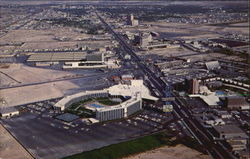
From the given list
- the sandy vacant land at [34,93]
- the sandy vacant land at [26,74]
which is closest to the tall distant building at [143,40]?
the sandy vacant land at [26,74]

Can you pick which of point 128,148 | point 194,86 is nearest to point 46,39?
point 194,86

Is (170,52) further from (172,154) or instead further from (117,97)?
(172,154)

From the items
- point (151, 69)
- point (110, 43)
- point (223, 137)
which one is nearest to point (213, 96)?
point (223, 137)

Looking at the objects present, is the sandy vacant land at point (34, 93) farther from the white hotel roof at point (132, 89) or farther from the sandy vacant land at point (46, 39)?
the sandy vacant land at point (46, 39)

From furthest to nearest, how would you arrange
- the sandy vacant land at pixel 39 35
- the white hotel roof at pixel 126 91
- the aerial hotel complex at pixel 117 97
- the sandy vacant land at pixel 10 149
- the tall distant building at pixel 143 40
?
1. the sandy vacant land at pixel 39 35
2. the tall distant building at pixel 143 40
3. the white hotel roof at pixel 126 91
4. the aerial hotel complex at pixel 117 97
5. the sandy vacant land at pixel 10 149

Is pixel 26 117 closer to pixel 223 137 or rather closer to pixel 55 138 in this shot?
pixel 55 138

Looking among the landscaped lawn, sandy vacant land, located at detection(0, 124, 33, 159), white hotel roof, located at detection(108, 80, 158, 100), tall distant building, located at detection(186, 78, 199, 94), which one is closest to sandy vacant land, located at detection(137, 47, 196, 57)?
white hotel roof, located at detection(108, 80, 158, 100)
